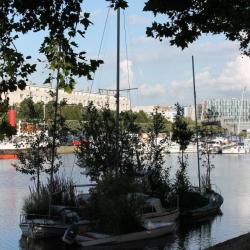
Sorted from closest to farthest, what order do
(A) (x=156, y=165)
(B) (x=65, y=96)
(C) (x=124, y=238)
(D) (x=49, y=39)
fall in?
(D) (x=49, y=39), (C) (x=124, y=238), (B) (x=65, y=96), (A) (x=156, y=165)

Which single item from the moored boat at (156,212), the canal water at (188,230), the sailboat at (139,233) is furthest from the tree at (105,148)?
the canal water at (188,230)

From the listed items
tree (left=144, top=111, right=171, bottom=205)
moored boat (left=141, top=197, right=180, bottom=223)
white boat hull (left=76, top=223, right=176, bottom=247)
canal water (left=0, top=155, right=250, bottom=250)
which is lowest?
canal water (left=0, top=155, right=250, bottom=250)

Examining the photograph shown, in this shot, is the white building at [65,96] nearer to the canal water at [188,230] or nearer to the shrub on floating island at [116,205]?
the shrub on floating island at [116,205]

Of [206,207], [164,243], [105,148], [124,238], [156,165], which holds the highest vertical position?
[105,148]

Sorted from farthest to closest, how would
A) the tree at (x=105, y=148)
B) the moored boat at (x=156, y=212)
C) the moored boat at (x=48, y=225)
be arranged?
the tree at (x=105, y=148) < the moored boat at (x=156, y=212) < the moored boat at (x=48, y=225)

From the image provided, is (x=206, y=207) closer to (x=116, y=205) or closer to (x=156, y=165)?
(x=156, y=165)

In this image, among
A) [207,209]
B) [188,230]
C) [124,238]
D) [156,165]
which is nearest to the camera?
[124,238]

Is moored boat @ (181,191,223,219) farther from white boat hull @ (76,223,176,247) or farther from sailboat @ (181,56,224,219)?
white boat hull @ (76,223,176,247)

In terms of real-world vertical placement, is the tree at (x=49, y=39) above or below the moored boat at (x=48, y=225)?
above

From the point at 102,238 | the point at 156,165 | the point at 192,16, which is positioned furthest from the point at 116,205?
the point at 192,16

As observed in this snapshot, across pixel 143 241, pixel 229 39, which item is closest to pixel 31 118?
pixel 143 241

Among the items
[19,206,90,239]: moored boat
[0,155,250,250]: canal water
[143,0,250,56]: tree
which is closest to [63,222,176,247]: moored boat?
[0,155,250,250]: canal water

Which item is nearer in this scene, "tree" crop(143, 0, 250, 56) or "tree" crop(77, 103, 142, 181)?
"tree" crop(143, 0, 250, 56)

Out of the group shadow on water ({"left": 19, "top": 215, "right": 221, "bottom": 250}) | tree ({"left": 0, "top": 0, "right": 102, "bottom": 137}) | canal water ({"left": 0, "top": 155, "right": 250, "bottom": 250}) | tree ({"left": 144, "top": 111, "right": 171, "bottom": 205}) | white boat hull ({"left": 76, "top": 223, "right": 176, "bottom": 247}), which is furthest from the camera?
tree ({"left": 144, "top": 111, "right": 171, "bottom": 205})
